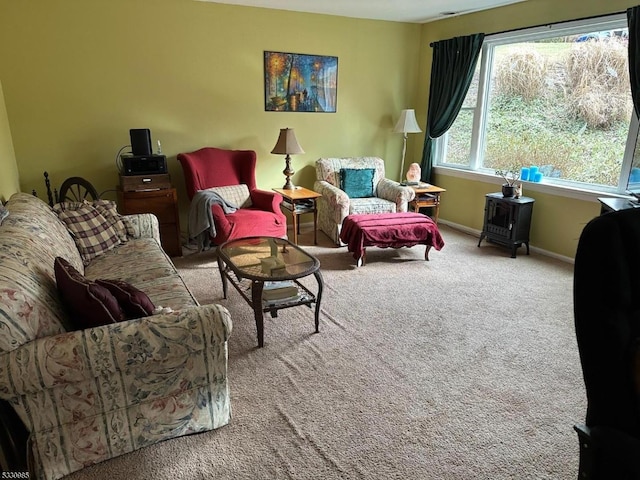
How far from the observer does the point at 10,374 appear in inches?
56.6

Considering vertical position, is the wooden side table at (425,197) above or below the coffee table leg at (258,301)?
above

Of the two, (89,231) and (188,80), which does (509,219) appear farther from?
(89,231)

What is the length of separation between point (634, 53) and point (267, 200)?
332cm

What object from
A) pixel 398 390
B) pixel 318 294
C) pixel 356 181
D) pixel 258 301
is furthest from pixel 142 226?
pixel 356 181

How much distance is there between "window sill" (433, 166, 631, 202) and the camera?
3904 millimetres

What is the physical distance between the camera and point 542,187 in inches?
170

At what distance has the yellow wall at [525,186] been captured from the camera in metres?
3.94

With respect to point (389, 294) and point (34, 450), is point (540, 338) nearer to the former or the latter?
point (389, 294)

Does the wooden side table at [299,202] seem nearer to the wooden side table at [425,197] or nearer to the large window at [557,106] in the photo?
the wooden side table at [425,197]

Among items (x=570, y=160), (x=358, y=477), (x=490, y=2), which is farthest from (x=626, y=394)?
(x=490, y=2)

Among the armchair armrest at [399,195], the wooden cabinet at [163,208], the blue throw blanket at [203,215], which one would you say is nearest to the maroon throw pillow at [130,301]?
the blue throw blanket at [203,215]

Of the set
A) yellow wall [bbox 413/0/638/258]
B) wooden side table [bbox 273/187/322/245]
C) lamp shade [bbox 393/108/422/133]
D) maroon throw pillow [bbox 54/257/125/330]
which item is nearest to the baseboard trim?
yellow wall [bbox 413/0/638/258]

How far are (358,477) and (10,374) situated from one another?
1316mm

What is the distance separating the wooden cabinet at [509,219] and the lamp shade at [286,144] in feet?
6.92
